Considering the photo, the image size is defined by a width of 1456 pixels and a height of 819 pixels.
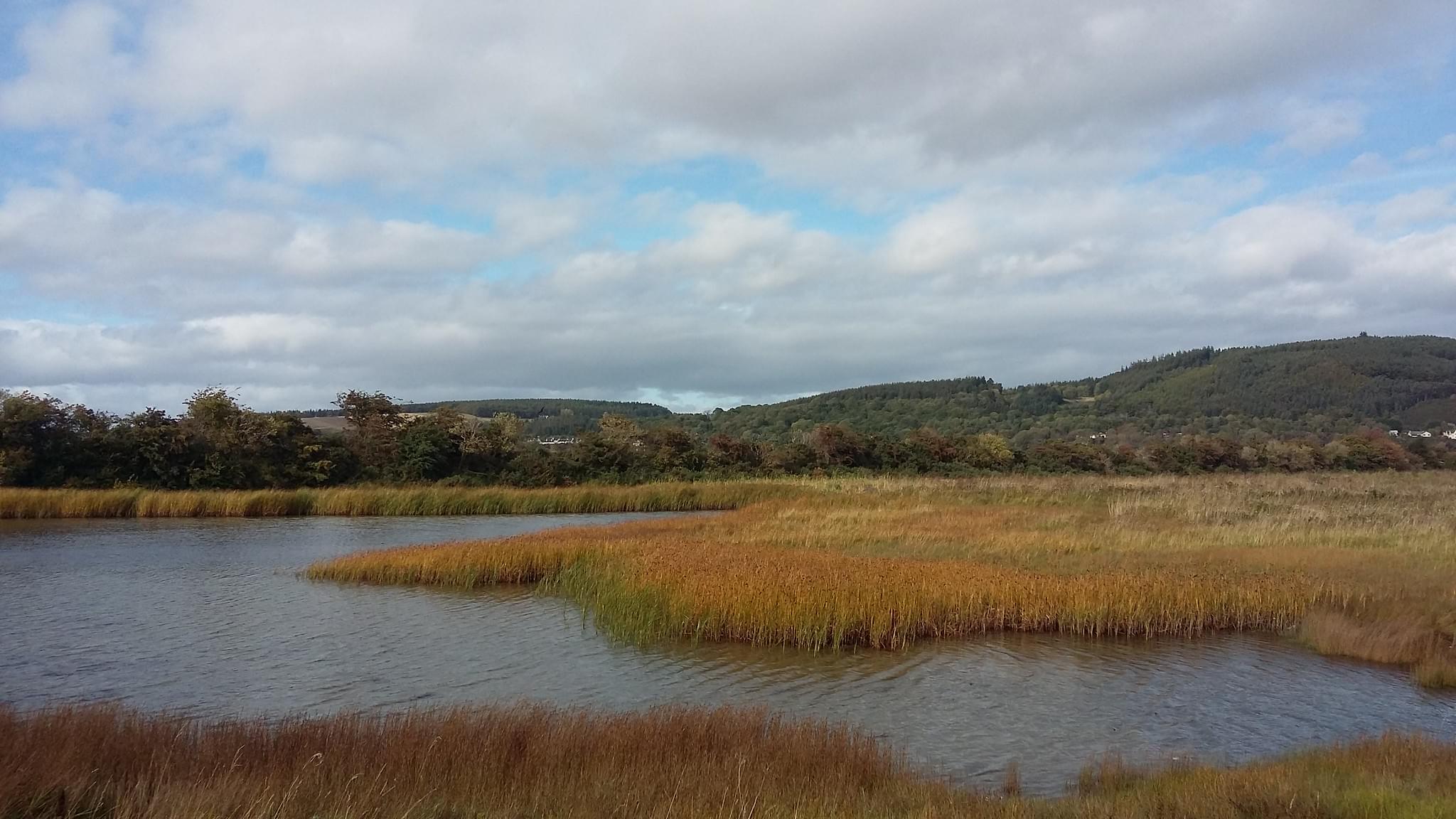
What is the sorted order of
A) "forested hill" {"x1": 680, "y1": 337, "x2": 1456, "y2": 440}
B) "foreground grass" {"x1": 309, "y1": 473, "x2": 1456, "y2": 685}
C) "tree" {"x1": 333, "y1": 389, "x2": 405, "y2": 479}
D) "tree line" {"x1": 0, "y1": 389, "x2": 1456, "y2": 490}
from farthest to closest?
"forested hill" {"x1": 680, "y1": 337, "x2": 1456, "y2": 440}, "tree" {"x1": 333, "y1": 389, "x2": 405, "y2": 479}, "tree line" {"x1": 0, "y1": 389, "x2": 1456, "y2": 490}, "foreground grass" {"x1": 309, "y1": 473, "x2": 1456, "y2": 685}

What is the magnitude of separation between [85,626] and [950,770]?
49.5 feet

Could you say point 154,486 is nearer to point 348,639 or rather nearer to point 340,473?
point 340,473

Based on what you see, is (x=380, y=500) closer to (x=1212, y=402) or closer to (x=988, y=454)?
(x=988, y=454)

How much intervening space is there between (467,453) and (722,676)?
45.8 meters

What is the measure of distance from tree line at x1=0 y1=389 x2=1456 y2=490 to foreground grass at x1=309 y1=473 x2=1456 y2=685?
26.9 m

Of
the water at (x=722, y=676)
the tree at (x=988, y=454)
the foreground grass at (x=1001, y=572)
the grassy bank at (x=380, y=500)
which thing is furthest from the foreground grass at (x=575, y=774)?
the tree at (x=988, y=454)

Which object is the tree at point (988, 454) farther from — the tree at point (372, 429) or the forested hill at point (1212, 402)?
the tree at point (372, 429)

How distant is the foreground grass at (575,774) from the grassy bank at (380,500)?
32918 millimetres

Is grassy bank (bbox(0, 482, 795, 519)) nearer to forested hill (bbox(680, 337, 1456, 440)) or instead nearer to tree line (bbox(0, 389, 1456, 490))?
tree line (bbox(0, 389, 1456, 490))

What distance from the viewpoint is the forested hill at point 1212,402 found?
11475cm

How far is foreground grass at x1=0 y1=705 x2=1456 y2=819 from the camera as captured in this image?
570 centimetres

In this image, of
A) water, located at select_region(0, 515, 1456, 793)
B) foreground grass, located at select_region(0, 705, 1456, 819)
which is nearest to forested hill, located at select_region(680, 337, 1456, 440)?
water, located at select_region(0, 515, 1456, 793)

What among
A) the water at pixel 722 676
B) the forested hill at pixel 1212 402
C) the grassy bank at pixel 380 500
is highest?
the forested hill at pixel 1212 402

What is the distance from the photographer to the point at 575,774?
6.86 meters
